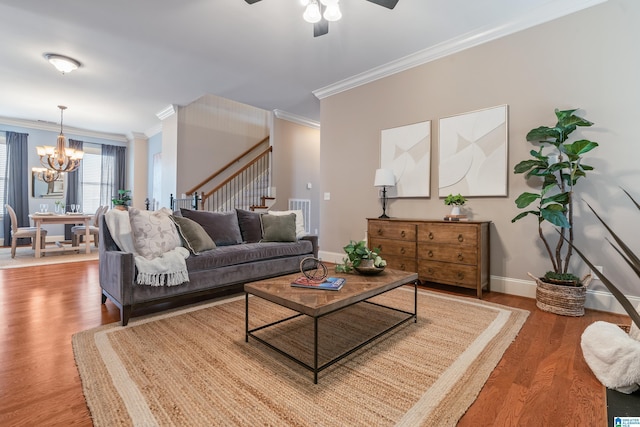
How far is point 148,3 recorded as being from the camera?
2.96 meters

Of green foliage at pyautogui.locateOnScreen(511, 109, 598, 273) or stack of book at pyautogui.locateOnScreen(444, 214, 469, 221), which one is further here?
stack of book at pyautogui.locateOnScreen(444, 214, 469, 221)

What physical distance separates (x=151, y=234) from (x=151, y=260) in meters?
0.26

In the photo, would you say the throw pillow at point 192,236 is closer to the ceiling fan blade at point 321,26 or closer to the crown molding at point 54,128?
the ceiling fan blade at point 321,26

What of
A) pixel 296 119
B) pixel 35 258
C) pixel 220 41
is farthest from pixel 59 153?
pixel 296 119

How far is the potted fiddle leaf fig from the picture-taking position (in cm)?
254

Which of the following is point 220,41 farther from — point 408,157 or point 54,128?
point 54,128

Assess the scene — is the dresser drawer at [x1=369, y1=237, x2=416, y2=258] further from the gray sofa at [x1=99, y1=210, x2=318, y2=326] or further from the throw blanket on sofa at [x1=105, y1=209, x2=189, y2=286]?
the throw blanket on sofa at [x1=105, y1=209, x2=189, y2=286]

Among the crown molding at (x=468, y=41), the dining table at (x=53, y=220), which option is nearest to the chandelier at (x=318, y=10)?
the crown molding at (x=468, y=41)

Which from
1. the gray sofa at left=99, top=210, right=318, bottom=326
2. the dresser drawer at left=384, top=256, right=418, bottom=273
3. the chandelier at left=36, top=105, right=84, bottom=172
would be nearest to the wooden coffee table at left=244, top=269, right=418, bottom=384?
the gray sofa at left=99, top=210, right=318, bottom=326

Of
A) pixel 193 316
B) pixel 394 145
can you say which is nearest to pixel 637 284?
pixel 394 145

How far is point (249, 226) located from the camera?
3.75 meters

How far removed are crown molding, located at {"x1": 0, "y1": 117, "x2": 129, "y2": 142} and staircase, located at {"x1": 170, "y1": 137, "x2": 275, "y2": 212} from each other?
404cm

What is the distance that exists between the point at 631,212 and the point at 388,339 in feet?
8.03

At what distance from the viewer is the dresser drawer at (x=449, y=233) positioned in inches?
121
